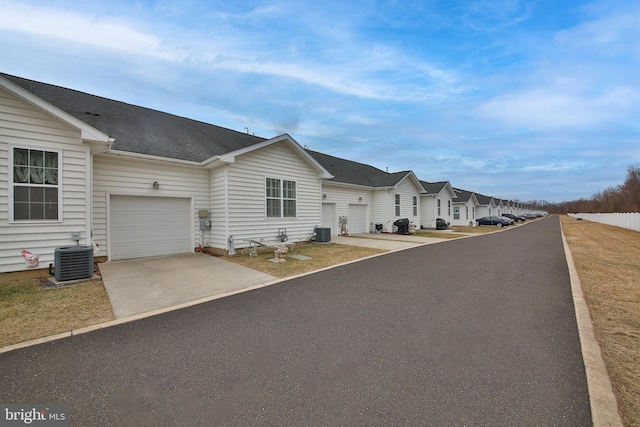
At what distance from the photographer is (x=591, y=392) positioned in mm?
2562

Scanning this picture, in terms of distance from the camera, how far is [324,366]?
304cm

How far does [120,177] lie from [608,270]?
587 inches

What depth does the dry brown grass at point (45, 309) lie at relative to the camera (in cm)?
395

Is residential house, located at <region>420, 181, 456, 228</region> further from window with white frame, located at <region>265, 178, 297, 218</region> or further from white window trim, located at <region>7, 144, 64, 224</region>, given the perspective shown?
white window trim, located at <region>7, 144, 64, 224</region>

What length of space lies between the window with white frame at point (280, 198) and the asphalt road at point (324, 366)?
268 inches

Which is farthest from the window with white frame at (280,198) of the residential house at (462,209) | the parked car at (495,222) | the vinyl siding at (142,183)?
the parked car at (495,222)

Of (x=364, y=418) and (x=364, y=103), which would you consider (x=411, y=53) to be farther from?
(x=364, y=418)

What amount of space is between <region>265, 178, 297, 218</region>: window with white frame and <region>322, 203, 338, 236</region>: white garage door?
4226mm

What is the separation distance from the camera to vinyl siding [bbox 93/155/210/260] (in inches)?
345

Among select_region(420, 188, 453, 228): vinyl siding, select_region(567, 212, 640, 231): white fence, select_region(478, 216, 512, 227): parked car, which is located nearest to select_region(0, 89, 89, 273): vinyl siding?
select_region(420, 188, 453, 228): vinyl siding

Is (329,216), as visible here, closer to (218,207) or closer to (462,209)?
(218,207)

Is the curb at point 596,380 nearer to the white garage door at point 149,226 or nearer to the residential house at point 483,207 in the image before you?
the white garage door at point 149,226

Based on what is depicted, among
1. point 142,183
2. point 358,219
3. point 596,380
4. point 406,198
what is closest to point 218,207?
point 142,183

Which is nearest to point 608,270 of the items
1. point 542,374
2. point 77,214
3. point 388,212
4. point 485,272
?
point 485,272
